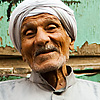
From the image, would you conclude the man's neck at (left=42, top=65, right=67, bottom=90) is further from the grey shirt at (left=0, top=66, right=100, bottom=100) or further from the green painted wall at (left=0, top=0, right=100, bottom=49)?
the green painted wall at (left=0, top=0, right=100, bottom=49)

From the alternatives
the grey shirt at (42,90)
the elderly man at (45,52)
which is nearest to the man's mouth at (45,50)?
the elderly man at (45,52)

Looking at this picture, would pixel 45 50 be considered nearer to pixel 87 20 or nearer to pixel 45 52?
pixel 45 52

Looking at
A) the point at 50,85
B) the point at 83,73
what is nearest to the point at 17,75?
the point at 83,73

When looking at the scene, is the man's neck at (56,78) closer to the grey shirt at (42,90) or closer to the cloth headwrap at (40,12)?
the grey shirt at (42,90)

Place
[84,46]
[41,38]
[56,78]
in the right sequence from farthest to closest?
[84,46] < [56,78] < [41,38]

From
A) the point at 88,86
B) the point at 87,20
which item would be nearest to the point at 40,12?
the point at 88,86

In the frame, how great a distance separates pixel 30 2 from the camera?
5.73 ft

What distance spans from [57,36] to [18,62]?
0.81m

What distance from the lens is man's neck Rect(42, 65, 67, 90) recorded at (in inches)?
67.7

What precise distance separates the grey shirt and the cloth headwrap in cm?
25

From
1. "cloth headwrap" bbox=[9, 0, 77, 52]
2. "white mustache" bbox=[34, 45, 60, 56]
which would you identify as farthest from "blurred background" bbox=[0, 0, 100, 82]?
"white mustache" bbox=[34, 45, 60, 56]

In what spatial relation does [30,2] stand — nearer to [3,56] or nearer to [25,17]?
[25,17]

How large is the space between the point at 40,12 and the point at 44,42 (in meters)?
0.19

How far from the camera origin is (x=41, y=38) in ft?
5.27
